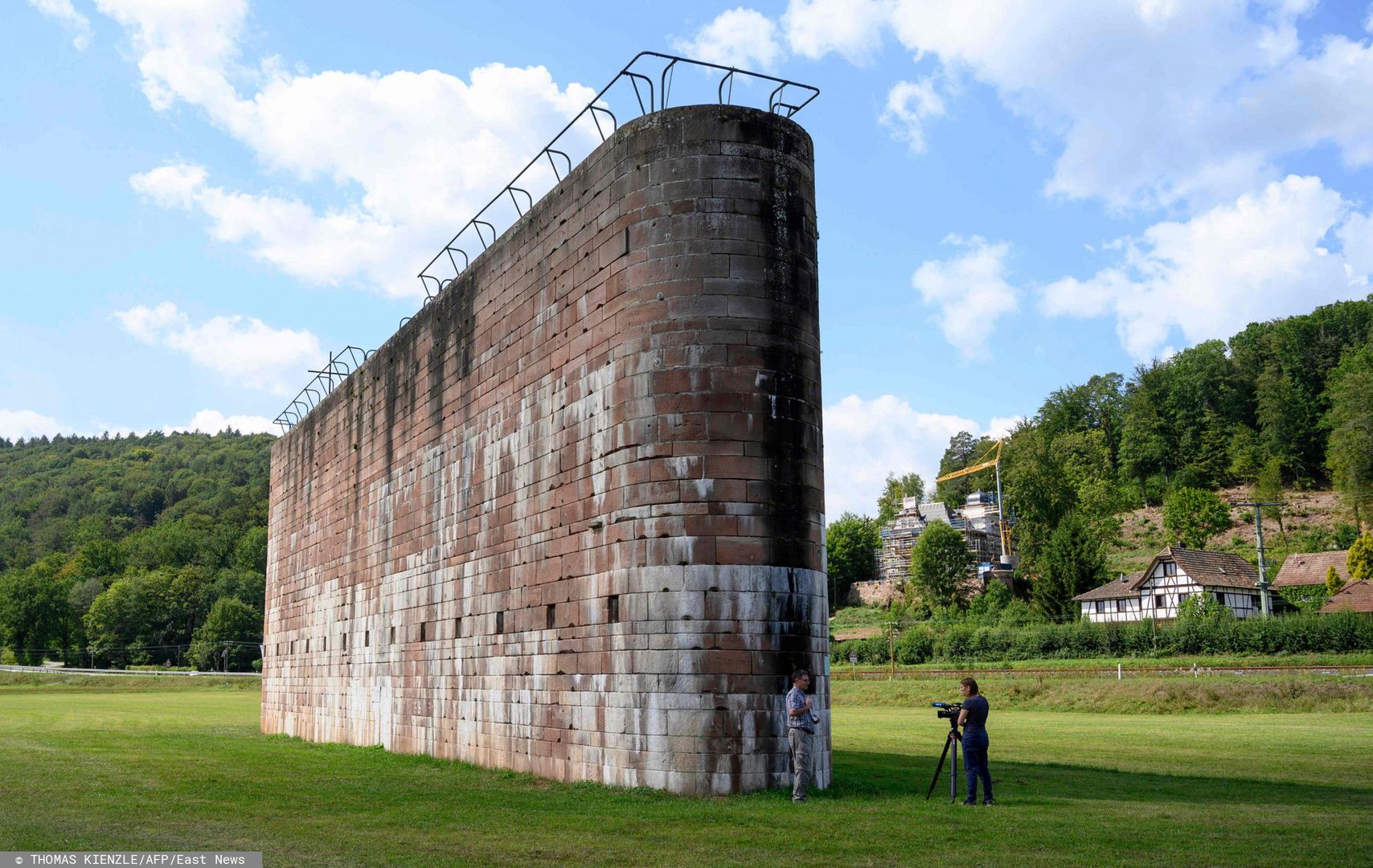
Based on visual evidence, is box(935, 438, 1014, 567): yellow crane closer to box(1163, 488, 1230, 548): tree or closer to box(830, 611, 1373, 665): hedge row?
box(1163, 488, 1230, 548): tree

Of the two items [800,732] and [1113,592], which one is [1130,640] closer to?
[1113,592]

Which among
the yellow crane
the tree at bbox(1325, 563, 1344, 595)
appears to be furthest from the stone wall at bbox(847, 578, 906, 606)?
the tree at bbox(1325, 563, 1344, 595)

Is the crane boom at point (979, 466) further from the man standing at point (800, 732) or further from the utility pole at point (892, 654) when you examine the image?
the man standing at point (800, 732)

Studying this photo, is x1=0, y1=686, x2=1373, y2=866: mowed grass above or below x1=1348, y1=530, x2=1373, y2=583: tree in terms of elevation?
below

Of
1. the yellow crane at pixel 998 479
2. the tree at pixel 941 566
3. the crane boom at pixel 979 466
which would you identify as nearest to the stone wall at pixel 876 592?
the tree at pixel 941 566

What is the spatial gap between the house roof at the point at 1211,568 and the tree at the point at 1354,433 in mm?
32057

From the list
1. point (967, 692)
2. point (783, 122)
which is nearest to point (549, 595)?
point (967, 692)

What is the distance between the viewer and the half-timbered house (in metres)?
74.4

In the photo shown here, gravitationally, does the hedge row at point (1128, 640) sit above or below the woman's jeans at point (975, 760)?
below

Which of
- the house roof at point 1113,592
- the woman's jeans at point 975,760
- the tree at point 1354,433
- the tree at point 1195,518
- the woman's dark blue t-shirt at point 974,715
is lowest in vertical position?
the woman's jeans at point 975,760

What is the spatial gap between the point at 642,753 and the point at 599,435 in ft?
14.9

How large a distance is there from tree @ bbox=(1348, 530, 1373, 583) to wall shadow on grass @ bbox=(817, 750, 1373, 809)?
7183cm

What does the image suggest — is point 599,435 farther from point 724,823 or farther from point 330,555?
point 330,555

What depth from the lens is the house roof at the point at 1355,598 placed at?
2635 inches
